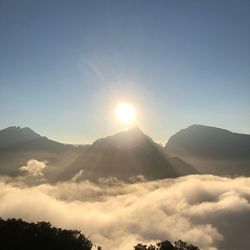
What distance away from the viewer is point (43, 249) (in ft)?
271

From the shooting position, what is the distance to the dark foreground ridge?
271ft

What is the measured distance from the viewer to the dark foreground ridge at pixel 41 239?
82.6 m

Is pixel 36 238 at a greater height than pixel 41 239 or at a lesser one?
greater

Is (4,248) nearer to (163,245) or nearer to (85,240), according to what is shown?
(85,240)

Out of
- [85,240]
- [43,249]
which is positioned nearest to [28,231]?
[43,249]

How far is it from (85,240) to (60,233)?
6.33 metres

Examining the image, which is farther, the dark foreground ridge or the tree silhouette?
the dark foreground ridge

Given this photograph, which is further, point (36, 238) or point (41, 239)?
point (36, 238)

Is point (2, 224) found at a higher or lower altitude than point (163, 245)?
higher

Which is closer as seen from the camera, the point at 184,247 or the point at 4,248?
the point at 4,248

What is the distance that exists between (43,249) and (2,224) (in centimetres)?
1418

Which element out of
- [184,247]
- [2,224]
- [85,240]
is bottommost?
[184,247]

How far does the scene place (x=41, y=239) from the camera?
3344 inches

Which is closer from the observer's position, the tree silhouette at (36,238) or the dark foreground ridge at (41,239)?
the tree silhouette at (36,238)
